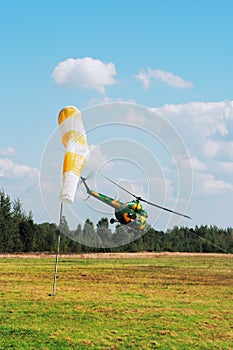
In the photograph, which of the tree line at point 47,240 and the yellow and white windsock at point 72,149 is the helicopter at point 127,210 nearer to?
the yellow and white windsock at point 72,149

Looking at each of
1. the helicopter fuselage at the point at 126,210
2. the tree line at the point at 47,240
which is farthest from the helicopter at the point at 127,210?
the tree line at the point at 47,240

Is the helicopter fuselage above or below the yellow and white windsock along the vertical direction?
below

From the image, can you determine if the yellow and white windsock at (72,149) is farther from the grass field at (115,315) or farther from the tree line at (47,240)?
the tree line at (47,240)

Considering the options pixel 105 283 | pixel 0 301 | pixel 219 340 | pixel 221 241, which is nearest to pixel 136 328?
pixel 219 340

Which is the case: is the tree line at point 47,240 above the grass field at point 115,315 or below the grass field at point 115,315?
above

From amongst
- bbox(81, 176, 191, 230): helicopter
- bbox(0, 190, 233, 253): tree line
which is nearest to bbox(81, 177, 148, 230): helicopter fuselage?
bbox(81, 176, 191, 230): helicopter

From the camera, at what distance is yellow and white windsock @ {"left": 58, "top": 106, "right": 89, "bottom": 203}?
16.8m

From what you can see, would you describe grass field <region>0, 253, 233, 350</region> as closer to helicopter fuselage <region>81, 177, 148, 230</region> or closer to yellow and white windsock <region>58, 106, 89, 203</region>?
helicopter fuselage <region>81, 177, 148, 230</region>

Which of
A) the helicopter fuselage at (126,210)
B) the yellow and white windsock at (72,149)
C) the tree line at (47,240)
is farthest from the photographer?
the tree line at (47,240)

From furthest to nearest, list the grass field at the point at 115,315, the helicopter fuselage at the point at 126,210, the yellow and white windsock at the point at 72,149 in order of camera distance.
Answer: the helicopter fuselage at the point at 126,210 < the yellow and white windsock at the point at 72,149 < the grass field at the point at 115,315

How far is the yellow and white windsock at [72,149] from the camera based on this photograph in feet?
55.1

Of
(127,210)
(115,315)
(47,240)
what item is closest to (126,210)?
Answer: (127,210)

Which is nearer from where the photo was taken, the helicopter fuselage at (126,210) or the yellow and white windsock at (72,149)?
the yellow and white windsock at (72,149)

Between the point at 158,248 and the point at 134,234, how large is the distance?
155ft
